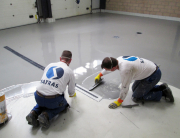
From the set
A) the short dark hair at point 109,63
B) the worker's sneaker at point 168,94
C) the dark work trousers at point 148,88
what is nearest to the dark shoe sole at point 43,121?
the short dark hair at point 109,63

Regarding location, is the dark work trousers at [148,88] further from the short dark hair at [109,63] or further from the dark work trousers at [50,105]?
the dark work trousers at [50,105]

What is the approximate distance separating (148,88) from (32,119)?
145 cm

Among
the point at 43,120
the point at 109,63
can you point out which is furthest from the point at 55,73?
the point at 109,63

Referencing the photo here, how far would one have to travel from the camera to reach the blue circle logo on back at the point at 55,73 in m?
1.63

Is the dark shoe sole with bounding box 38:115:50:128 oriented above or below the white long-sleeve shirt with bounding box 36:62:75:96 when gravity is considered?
below

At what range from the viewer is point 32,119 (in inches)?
62.1

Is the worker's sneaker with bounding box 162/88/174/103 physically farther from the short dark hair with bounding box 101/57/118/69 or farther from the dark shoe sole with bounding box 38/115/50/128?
the dark shoe sole with bounding box 38/115/50/128

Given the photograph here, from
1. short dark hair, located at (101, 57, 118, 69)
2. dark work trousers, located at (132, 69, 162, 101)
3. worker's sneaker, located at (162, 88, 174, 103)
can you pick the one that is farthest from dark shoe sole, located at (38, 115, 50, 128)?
worker's sneaker, located at (162, 88, 174, 103)

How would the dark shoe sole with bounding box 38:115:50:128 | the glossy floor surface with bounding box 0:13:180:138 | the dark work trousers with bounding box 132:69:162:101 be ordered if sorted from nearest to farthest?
the dark shoe sole with bounding box 38:115:50:128 → the glossy floor surface with bounding box 0:13:180:138 → the dark work trousers with bounding box 132:69:162:101

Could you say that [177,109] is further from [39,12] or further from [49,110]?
[39,12]

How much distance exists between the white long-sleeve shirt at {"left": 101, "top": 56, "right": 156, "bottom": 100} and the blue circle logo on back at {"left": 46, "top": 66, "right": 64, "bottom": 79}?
69cm

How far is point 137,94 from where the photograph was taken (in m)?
2.02

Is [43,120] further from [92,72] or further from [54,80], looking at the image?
[92,72]

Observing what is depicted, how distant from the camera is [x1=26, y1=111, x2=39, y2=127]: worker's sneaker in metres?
1.57
